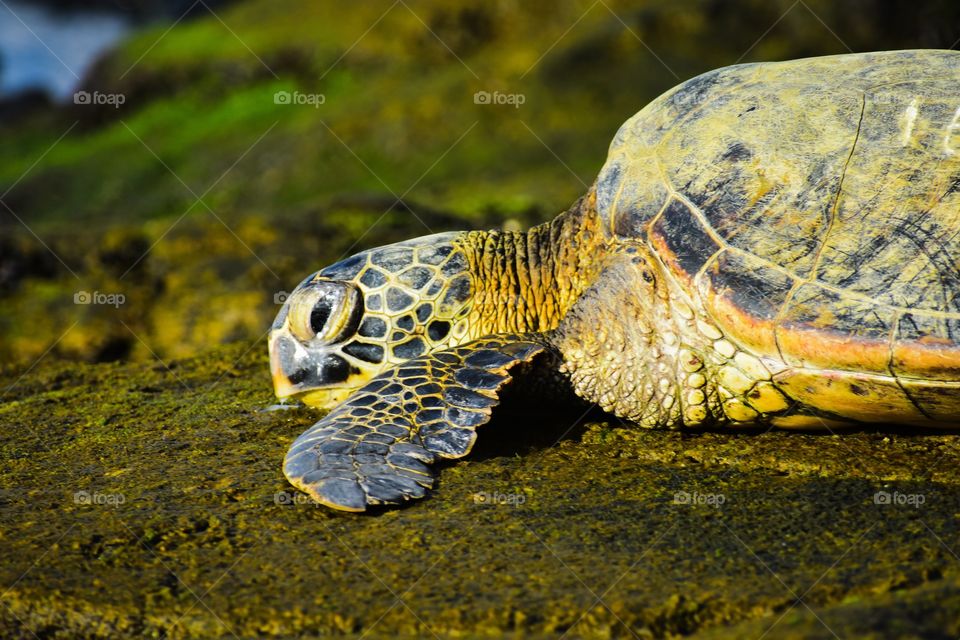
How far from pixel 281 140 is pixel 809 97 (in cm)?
1098

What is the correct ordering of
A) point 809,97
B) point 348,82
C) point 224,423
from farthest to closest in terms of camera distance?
point 348,82, point 224,423, point 809,97

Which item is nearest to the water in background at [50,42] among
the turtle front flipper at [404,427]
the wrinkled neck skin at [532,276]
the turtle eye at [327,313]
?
the turtle eye at [327,313]

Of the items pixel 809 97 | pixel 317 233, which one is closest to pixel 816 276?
pixel 809 97

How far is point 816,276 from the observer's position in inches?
141

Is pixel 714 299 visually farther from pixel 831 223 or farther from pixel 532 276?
pixel 532 276

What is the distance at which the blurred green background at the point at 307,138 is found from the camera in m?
8.02

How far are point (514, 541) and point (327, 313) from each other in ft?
6.20

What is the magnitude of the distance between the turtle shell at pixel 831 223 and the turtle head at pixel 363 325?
93 centimetres

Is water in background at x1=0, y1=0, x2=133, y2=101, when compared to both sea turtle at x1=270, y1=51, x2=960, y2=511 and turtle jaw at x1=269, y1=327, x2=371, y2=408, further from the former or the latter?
sea turtle at x1=270, y1=51, x2=960, y2=511

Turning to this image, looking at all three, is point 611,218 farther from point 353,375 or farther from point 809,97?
point 353,375

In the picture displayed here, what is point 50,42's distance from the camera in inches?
1543

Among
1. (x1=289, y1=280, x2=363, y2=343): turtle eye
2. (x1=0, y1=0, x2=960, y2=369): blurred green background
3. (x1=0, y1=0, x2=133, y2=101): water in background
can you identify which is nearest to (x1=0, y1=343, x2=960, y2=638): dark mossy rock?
(x1=289, y1=280, x2=363, y2=343): turtle eye

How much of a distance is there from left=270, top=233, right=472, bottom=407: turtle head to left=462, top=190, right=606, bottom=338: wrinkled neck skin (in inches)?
3.7

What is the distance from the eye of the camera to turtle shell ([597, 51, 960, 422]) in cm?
343
